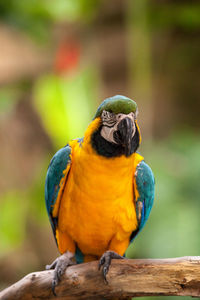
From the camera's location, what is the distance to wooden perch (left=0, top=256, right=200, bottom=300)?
59.9 inches

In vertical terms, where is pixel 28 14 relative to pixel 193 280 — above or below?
above

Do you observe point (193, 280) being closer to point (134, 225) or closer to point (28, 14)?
point (134, 225)

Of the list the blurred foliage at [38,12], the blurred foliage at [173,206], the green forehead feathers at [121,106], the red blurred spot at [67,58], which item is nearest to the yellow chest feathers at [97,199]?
the green forehead feathers at [121,106]

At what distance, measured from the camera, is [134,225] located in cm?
187

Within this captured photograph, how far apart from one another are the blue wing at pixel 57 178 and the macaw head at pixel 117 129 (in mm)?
199

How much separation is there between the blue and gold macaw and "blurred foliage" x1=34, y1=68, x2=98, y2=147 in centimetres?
118

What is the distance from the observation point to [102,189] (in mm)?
1741

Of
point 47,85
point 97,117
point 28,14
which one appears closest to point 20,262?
point 47,85

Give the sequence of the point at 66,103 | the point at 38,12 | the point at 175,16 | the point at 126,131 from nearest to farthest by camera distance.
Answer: the point at 126,131, the point at 66,103, the point at 38,12, the point at 175,16

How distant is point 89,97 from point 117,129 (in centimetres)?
191

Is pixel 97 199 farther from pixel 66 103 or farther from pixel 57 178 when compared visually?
pixel 66 103

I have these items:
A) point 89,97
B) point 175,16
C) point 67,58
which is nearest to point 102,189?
point 89,97

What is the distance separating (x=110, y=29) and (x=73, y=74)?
1621 mm

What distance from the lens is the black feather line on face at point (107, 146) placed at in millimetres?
1675
